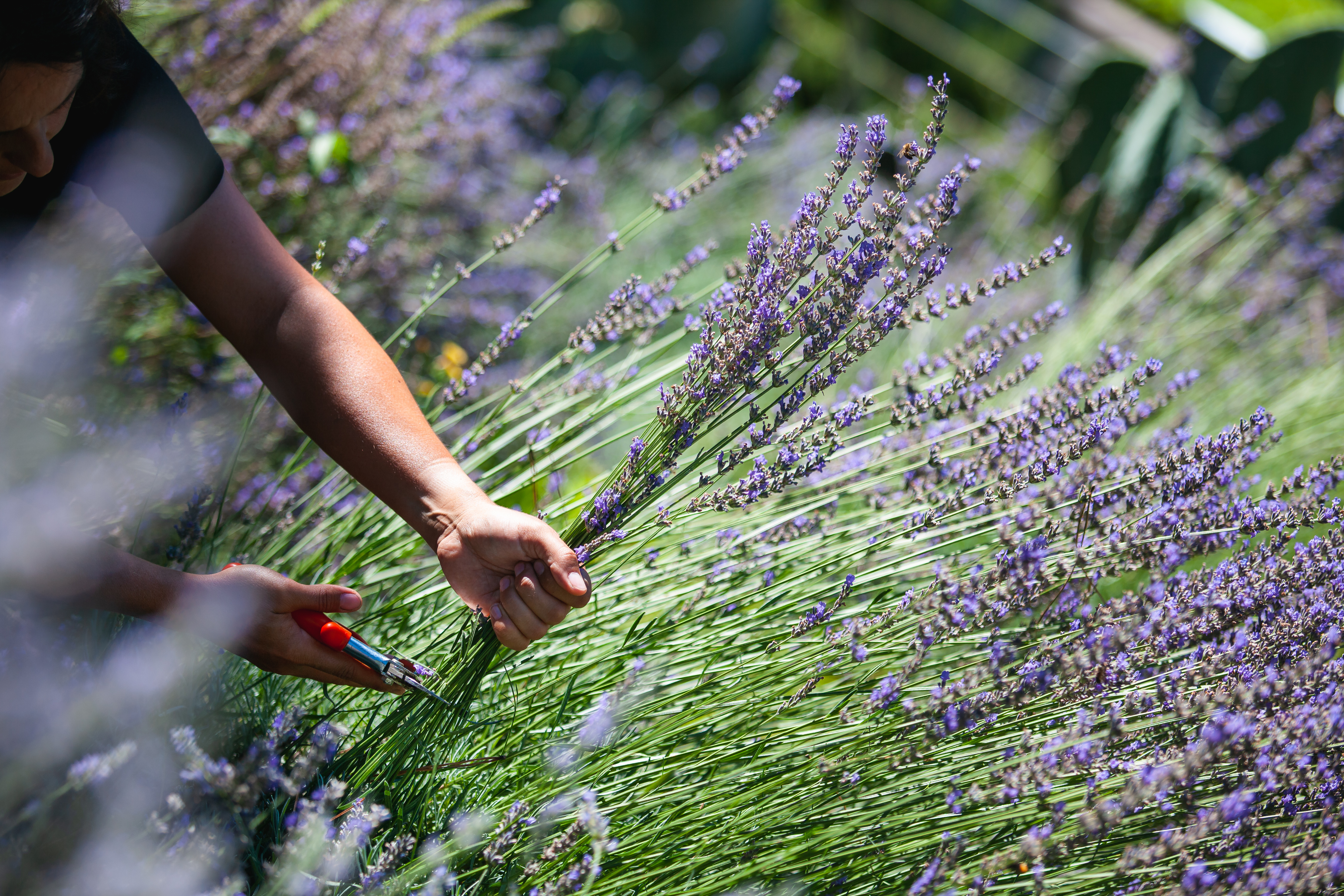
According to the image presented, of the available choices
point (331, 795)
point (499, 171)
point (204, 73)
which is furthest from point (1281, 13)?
point (331, 795)

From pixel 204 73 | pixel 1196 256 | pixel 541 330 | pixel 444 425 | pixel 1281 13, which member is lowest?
pixel 541 330

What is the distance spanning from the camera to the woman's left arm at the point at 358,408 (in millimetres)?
1080

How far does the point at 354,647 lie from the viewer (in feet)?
3.56

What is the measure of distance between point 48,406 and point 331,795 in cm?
106

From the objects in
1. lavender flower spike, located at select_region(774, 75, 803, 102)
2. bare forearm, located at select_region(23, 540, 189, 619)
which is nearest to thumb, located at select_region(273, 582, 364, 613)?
bare forearm, located at select_region(23, 540, 189, 619)

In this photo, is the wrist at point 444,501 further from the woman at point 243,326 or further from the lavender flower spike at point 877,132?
the lavender flower spike at point 877,132

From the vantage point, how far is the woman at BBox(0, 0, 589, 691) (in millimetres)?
1062

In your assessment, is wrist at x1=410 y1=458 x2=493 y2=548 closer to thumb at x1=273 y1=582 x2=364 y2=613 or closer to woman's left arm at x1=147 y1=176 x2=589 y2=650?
woman's left arm at x1=147 y1=176 x2=589 y2=650

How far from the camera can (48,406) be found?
150 centimetres

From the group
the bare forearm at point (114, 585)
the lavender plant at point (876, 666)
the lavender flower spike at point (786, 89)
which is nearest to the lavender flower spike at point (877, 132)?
the lavender plant at point (876, 666)

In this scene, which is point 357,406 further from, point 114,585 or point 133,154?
point 133,154

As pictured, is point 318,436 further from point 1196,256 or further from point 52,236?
point 1196,256

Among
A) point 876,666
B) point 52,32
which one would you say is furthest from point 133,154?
point 876,666

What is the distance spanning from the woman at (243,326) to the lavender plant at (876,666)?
93mm
